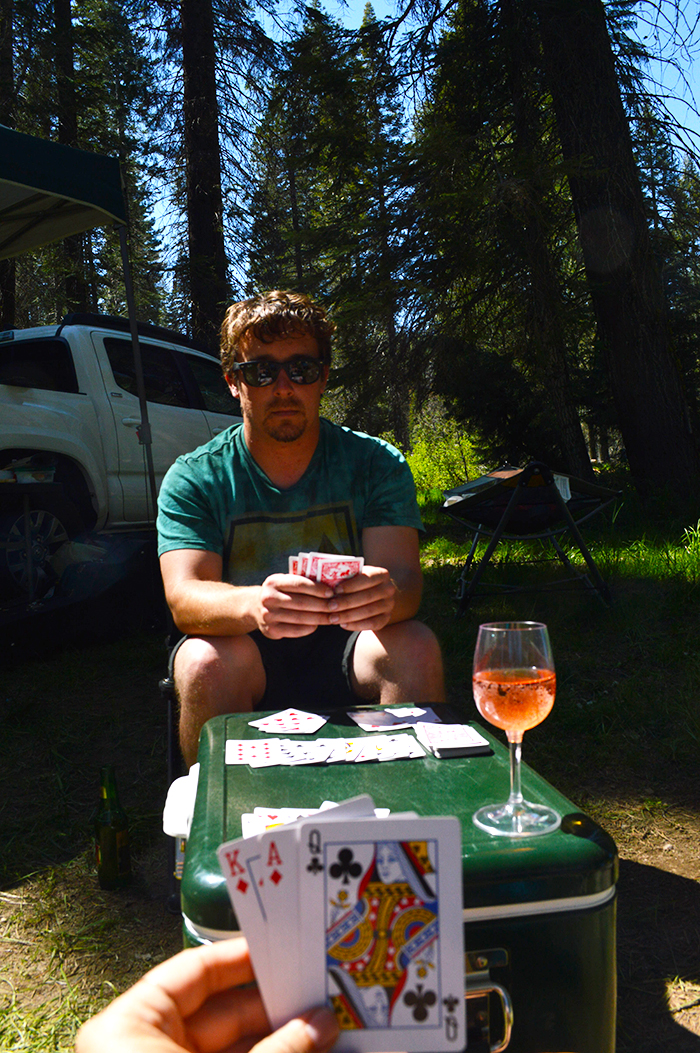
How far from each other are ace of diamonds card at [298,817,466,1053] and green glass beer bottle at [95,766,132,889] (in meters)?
1.65

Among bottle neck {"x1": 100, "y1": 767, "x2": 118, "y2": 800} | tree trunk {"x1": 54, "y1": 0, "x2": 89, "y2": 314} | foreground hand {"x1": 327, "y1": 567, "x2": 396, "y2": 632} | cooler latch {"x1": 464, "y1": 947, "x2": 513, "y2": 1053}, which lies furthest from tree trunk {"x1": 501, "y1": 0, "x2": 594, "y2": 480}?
cooler latch {"x1": 464, "y1": 947, "x2": 513, "y2": 1053}

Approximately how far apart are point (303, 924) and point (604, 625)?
3717 millimetres

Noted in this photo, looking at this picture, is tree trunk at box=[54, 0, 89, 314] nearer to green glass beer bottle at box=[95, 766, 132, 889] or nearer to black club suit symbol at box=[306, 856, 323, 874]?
green glass beer bottle at box=[95, 766, 132, 889]

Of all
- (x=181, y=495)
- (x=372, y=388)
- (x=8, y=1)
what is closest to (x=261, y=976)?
(x=181, y=495)

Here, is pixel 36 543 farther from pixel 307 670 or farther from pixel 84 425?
pixel 307 670

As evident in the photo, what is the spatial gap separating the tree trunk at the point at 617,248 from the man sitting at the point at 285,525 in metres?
4.32

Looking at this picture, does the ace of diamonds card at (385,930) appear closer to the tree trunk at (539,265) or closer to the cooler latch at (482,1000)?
the cooler latch at (482,1000)

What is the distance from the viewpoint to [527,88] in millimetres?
6629

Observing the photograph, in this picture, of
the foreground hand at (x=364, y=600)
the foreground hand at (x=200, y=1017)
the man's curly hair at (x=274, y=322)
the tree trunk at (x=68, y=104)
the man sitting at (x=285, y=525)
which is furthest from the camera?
the tree trunk at (x=68, y=104)

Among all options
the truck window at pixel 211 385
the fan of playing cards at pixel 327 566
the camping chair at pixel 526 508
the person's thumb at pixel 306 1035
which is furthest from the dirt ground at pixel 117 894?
the truck window at pixel 211 385

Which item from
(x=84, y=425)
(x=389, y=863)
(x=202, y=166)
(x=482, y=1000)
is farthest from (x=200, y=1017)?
(x=202, y=166)

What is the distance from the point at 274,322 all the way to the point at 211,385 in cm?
421

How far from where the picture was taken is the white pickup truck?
14.5 ft

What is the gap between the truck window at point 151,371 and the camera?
221 inches
